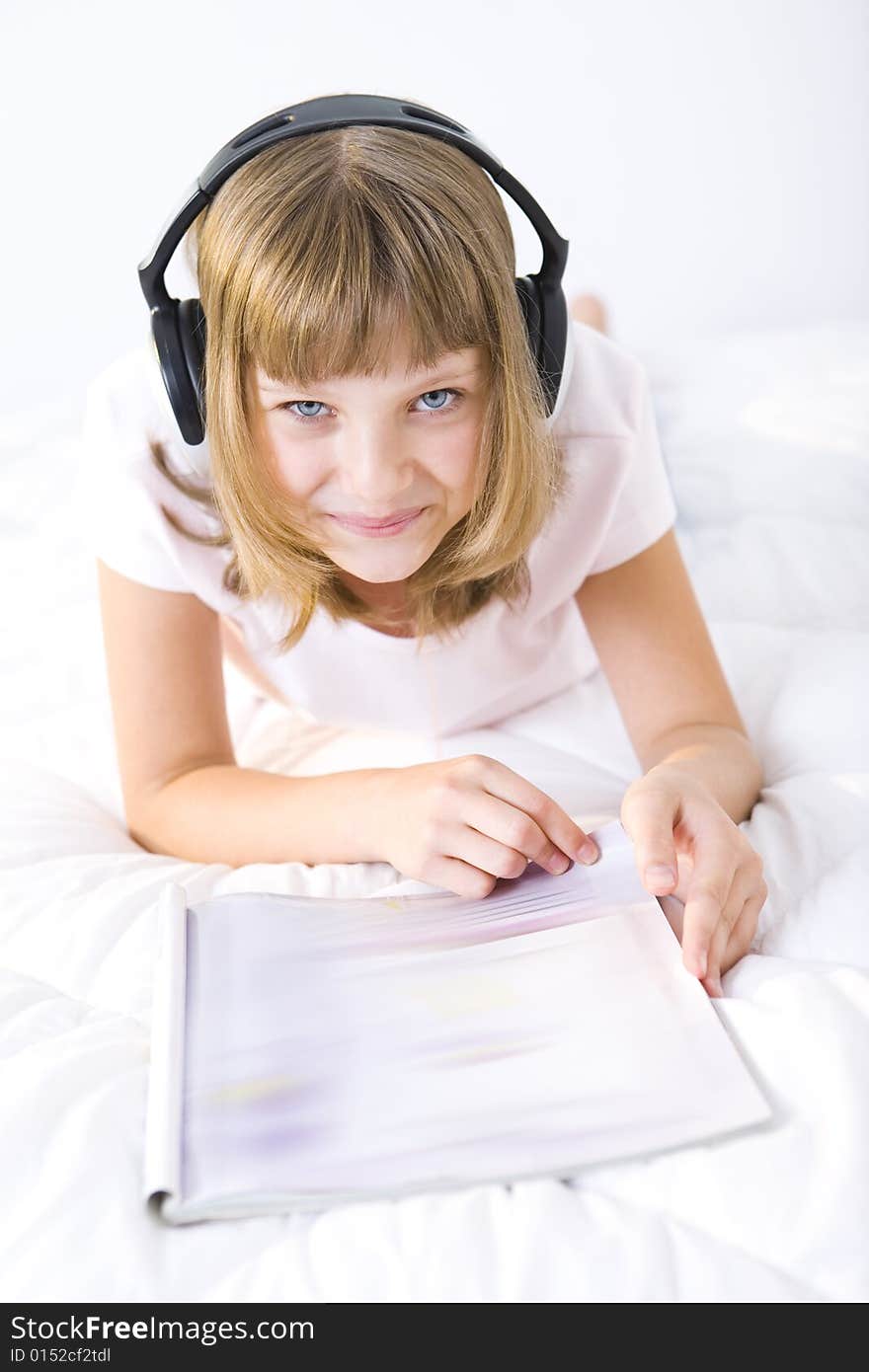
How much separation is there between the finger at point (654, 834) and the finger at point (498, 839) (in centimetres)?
5

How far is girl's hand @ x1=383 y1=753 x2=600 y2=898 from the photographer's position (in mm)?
705

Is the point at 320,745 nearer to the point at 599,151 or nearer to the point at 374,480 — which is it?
the point at 374,480

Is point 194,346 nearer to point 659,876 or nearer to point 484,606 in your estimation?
point 484,606

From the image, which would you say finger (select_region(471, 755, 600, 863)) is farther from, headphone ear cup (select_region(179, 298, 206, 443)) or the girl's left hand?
headphone ear cup (select_region(179, 298, 206, 443))

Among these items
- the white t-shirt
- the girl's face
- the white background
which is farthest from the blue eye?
the white background

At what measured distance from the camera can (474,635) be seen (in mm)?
1016

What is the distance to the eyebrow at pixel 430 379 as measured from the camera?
70 centimetres

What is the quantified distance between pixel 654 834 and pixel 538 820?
0.23ft

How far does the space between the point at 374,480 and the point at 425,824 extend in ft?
0.66

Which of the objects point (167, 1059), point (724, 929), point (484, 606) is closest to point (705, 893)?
point (724, 929)

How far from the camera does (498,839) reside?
0.71 m

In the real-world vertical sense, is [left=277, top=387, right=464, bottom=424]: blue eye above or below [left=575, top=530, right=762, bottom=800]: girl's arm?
above

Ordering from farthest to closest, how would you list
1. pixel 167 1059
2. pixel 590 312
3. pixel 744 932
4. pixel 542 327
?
pixel 590 312 → pixel 542 327 → pixel 744 932 → pixel 167 1059

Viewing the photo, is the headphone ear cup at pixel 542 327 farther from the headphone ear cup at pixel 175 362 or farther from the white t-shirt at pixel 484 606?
the headphone ear cup at pixel 175 362
